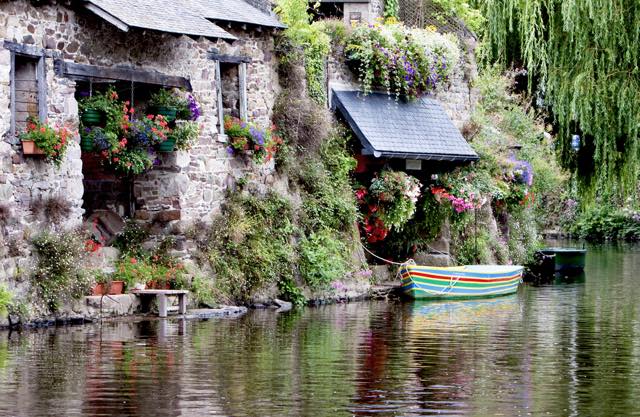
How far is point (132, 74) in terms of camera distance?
2675 centimetres

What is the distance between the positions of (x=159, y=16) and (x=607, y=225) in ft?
130

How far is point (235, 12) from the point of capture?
98.2 feet

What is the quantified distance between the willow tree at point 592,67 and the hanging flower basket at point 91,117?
12.0 m

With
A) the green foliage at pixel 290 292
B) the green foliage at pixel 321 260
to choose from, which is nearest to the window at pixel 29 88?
the green foliage at pixel 290 292

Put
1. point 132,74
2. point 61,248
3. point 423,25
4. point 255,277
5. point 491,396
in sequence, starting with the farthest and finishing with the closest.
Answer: point 423,25, point 255,277, point 132,74, point 61,248, point 491,396

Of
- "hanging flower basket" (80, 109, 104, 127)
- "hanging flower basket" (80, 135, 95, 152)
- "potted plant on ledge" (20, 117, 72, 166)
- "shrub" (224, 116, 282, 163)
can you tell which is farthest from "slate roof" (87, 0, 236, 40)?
"potted plant on ledge" (20, 117, 72, 166)

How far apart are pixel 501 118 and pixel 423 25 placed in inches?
136

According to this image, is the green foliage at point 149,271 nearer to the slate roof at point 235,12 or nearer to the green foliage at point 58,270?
the green foliage at point 58,270

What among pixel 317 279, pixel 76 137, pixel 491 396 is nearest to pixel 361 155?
pixel 317 279

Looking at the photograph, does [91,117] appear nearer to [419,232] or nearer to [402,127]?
[402,127]

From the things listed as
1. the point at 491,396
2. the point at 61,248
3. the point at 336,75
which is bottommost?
the point at 491,396

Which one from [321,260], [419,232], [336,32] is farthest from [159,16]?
[419,232]

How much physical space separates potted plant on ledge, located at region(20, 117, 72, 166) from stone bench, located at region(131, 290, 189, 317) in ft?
10.3

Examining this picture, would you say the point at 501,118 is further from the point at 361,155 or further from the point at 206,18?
the point at 206,18
